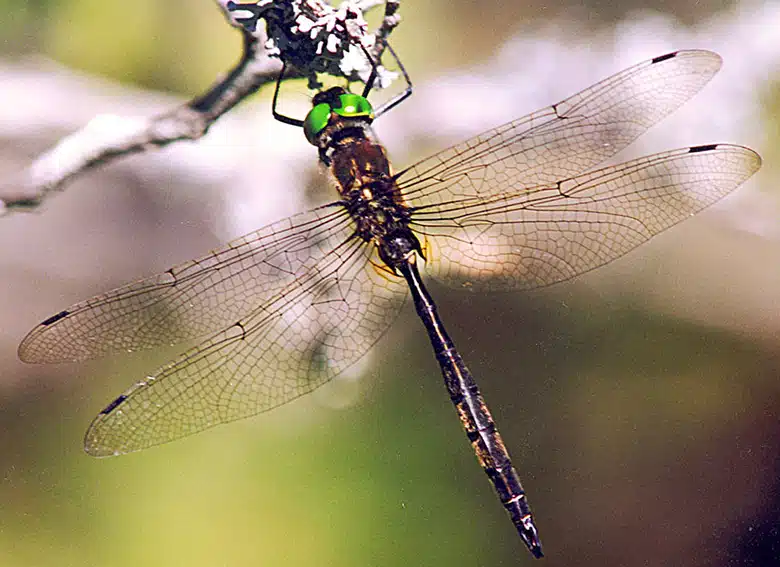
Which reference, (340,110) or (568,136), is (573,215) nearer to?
(568,136)

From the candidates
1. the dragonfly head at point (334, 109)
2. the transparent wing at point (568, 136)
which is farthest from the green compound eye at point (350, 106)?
the transparent wing at point (568, 136)

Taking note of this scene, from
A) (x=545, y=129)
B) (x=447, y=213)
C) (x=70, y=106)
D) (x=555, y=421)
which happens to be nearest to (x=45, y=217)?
(x=70, y=106)

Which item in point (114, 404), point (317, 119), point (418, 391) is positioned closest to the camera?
point (114, 404)

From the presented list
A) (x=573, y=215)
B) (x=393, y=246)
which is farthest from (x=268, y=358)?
(x=573, y=215)

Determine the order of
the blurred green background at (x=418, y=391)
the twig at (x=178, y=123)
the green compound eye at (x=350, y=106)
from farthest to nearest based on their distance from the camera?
the blurred green background at (x=418, y=391) → the green compound eye at (x=350, y=106) → the twig at (x=178, y=123)

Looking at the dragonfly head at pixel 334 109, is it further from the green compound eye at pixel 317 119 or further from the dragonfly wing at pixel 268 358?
the dragonfly wing at pixel 268 358

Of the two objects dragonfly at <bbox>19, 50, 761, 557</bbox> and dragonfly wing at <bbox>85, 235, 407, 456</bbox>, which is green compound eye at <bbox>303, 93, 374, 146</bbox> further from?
dragonfly wing at <bbox>85, 235, 407, 456</bbox>

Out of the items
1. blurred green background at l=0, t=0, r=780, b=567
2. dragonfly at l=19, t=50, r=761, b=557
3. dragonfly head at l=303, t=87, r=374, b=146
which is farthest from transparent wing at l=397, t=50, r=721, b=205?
blurred green background at l=0, t=0, r=780, b=567
